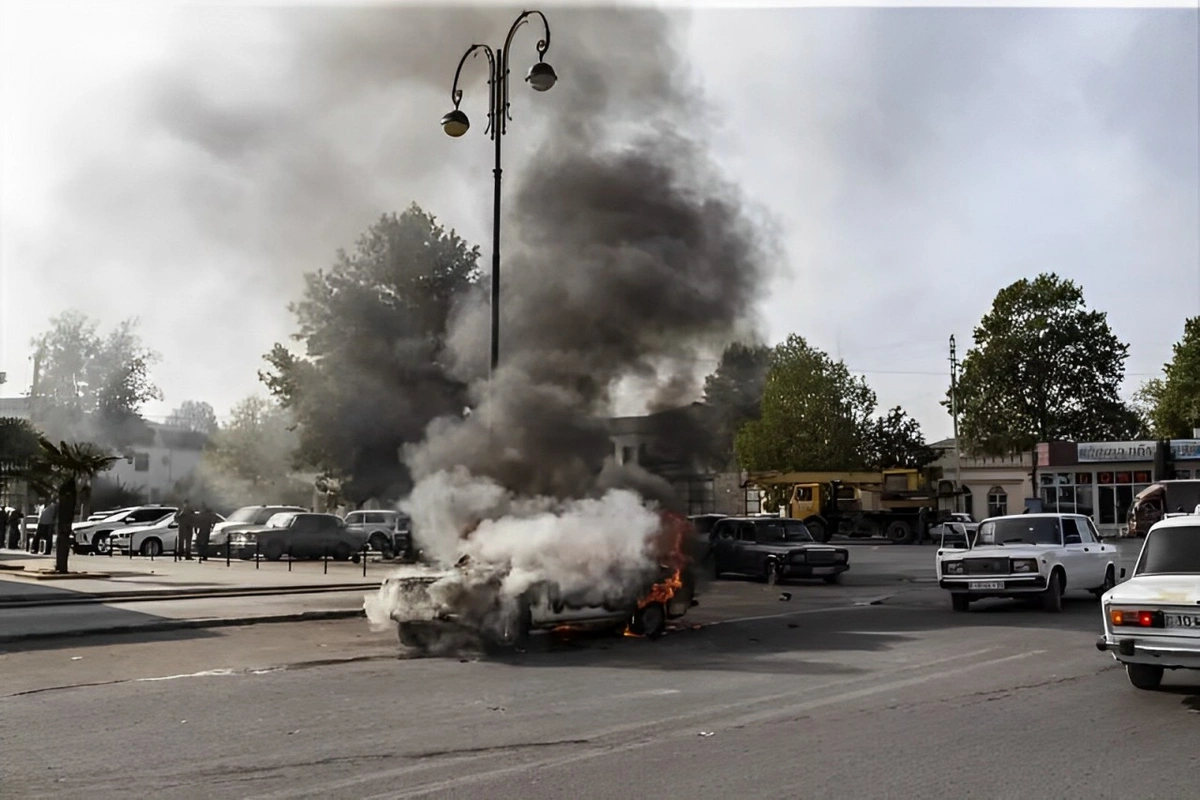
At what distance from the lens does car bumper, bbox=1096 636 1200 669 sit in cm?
723

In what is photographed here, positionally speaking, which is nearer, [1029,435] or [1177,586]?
[1177,586]

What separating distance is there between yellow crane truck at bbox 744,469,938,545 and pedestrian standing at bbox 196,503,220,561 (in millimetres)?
21805

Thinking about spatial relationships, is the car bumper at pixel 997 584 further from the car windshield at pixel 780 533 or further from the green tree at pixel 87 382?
the green tree at pixel 87 382

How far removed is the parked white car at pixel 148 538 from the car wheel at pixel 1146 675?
28.9 m

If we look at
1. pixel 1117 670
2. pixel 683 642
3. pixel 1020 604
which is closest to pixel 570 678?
pixel 683 642

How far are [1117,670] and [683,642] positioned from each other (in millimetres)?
4610

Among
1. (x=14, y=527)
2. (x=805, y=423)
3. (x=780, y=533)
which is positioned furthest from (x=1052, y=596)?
(x=805, y=423)

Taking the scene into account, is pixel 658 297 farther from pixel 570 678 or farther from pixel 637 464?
pixel 570 678

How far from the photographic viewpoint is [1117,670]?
933cm

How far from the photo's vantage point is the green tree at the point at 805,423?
186 feet

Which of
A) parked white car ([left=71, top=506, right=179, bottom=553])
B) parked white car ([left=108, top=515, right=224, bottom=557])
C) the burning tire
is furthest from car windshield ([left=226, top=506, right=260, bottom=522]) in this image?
the burning tire

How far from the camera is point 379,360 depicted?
27391 mm

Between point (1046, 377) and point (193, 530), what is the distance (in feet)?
154

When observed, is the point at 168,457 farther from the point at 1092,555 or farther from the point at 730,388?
the point at 1092,555
